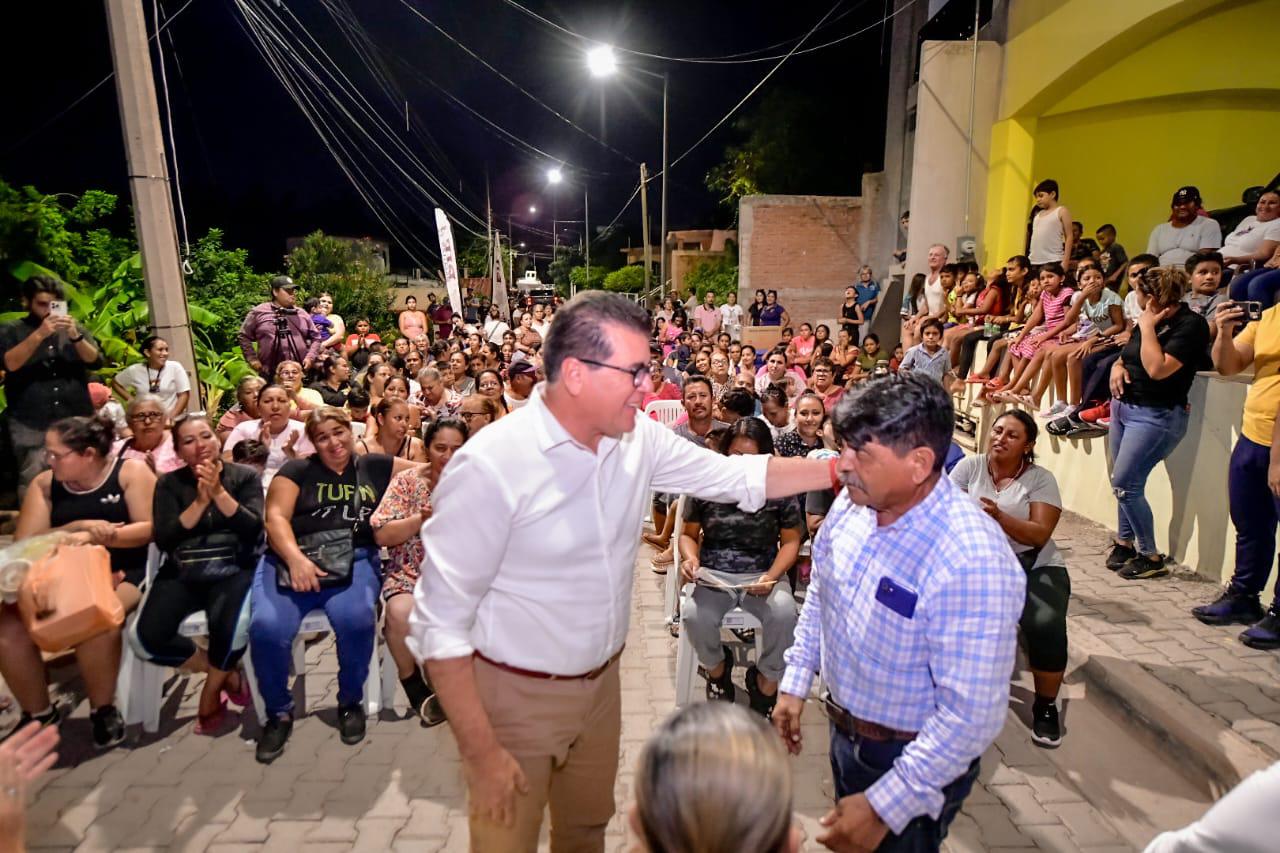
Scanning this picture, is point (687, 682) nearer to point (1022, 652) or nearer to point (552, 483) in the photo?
point (1022, 652)

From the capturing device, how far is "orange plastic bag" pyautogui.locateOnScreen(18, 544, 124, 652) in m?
3.10

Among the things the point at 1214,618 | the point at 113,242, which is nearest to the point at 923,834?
the point at 1214,618

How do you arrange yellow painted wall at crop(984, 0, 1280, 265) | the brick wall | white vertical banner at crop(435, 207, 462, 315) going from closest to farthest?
1. yellow painted wall at crop(984, 0, 1280, 265)
2. white vertical banner at crop(435, 207, 462, 315)
3. the brick wall

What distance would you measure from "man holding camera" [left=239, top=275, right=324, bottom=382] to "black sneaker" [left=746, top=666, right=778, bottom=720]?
21.2 feet

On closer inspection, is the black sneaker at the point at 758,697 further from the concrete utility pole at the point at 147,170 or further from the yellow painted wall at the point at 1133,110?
the yellow painted wall at the point at 1133,110

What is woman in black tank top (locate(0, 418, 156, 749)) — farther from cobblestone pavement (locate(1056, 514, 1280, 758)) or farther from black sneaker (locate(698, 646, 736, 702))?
cobblestone pavement (locate(1056, 514, 1280, 758))

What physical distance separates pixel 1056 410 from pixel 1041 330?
1015mm

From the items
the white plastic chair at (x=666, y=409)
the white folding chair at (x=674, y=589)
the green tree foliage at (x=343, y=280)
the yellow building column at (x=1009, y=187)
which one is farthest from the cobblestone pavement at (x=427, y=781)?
the green tree foliage at (x=343, y=280)

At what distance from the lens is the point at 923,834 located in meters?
1.79

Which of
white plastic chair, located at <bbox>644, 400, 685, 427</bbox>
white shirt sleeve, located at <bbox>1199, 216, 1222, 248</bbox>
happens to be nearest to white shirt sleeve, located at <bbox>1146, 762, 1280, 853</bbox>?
white plastic chair, located at <bbox>644, 400, 685, 427</bbox>

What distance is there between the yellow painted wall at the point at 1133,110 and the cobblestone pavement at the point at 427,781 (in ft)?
24.6

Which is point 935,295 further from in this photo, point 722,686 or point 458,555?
point 458,555

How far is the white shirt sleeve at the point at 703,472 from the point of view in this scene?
238 cm

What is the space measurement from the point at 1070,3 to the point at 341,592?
418 inches
